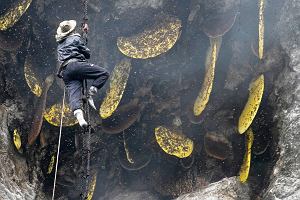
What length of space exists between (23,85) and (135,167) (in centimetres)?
308

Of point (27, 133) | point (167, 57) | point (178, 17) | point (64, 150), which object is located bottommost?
point (64, 150)

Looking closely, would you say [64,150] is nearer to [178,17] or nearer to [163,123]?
[163,123]

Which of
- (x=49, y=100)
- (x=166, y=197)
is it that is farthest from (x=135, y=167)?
(x=49, y=100)

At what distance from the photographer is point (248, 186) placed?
932cm

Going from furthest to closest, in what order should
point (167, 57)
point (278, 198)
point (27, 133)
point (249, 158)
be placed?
point (167, 57) → point (27, 133) → point (249, 158) → point (278, 198)

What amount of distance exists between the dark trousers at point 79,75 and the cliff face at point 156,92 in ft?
8.30

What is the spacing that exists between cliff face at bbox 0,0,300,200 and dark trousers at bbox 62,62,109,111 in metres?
2.53

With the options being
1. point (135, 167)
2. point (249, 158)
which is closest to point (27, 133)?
point (135, 167)

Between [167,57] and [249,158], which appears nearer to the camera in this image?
[249,158]

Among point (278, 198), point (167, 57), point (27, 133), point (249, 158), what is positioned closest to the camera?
point (278, 198)

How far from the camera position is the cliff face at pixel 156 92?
985cm

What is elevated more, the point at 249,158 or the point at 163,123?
the point at 249,158

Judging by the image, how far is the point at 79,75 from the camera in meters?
7.54

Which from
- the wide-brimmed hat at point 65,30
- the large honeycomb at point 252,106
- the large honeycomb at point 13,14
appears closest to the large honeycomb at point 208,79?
the large honeycomb at point 252,106
